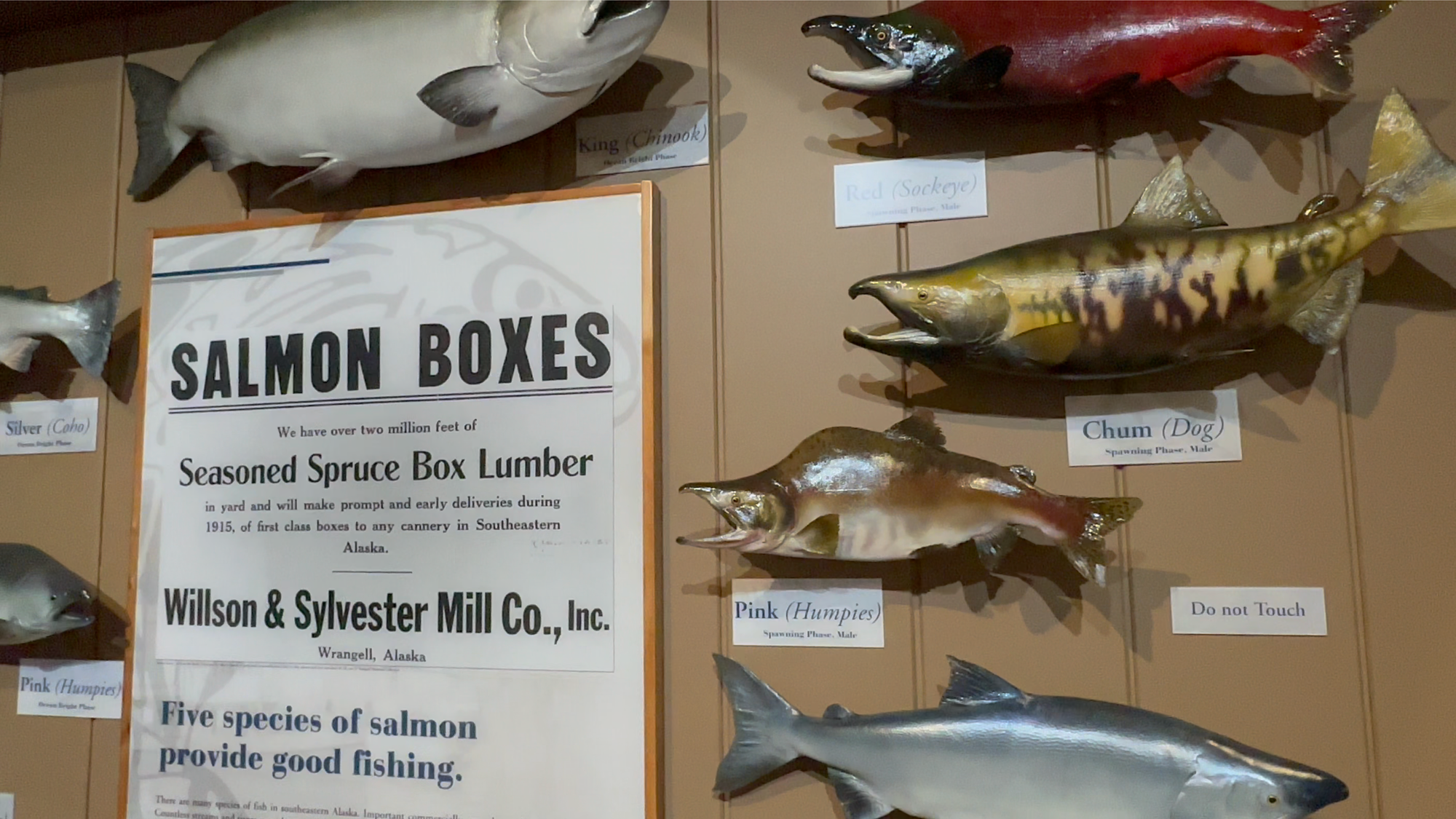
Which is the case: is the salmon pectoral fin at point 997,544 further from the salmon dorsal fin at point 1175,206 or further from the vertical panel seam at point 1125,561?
the salmon dorsal fin at point 1175,206

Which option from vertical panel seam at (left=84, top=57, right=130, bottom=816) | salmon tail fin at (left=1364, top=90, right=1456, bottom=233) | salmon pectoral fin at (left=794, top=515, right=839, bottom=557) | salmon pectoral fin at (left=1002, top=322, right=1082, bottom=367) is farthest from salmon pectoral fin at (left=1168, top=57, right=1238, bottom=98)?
vertical panel seam at (left=84, top=57, right=130, bottom=816)

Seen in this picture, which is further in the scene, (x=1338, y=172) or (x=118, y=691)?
(x=118, y=691)

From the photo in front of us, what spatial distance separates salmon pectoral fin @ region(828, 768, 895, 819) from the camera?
2.60ft

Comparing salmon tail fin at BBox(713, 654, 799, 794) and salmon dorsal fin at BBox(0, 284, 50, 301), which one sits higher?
salmon dorsal fin at BBox(0, 284, 50, 301)

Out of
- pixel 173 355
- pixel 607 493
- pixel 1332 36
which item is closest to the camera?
pixel 1332 36

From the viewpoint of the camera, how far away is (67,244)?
3.57 feet

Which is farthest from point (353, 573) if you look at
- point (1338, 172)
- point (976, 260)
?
point (1338, 172)

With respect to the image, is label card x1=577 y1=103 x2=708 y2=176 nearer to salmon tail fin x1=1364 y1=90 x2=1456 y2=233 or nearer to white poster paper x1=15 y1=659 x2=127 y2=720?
salmon tail fin x1=1364 y1=90 x2=1456 y2=233

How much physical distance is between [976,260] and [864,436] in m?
0.18

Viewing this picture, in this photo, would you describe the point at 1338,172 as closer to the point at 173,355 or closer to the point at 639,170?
the point at 639,170

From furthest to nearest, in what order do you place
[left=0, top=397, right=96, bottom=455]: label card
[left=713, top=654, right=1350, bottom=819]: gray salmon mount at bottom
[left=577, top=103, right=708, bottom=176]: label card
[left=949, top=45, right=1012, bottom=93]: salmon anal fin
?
[left=0, top=397, right=96, bottom=455]: label card
[left=577, top=103, right=708, bottom=176]: label card
[left=949, top=45, right=1012, bottom=93]: salmon anal fin
[left=713, top=654, right=1350, bottom=819]: gray salmon mount at bottom

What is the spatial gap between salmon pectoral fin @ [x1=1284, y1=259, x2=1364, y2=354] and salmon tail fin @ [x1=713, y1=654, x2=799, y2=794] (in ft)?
1.80

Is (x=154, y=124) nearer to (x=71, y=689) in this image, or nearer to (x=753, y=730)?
(x=71, y=689)

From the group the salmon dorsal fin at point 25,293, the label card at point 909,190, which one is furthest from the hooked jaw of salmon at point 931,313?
the salmon dorsal fin at point 25,293
